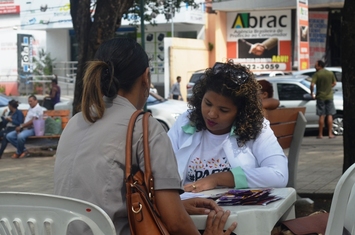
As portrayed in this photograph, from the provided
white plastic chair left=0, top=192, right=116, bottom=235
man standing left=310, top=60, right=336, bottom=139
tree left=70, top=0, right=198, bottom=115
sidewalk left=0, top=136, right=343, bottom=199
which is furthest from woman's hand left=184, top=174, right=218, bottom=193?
man standing left=310, top=60, right=336, bottom=139

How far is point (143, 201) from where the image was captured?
8.46 feet

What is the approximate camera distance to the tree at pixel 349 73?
6117 millimetres

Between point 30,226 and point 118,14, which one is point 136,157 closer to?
point 30,226

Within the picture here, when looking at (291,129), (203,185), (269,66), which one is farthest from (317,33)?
(203,185)

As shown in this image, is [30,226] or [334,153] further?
[334,153]

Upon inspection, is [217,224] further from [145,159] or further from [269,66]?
[269,66]

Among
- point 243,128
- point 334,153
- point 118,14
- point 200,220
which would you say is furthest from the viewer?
point 334,153

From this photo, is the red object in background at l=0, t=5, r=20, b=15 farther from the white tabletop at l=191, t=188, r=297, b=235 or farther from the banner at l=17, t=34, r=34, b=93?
the white tabletop at l=191, t=188, r=297, b=235

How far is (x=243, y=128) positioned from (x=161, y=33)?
3441 centimetres

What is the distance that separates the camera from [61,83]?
38.7 metres

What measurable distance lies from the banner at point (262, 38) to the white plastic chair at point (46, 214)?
31.3 meters

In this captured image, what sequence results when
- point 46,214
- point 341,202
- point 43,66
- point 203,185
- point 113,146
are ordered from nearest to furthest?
point 46,214, point 113,146, point 341,202, point 203,185, point 43,66

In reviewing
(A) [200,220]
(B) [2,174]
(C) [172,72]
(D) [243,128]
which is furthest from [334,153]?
(C) [172,72]

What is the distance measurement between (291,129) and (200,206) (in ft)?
10.3
